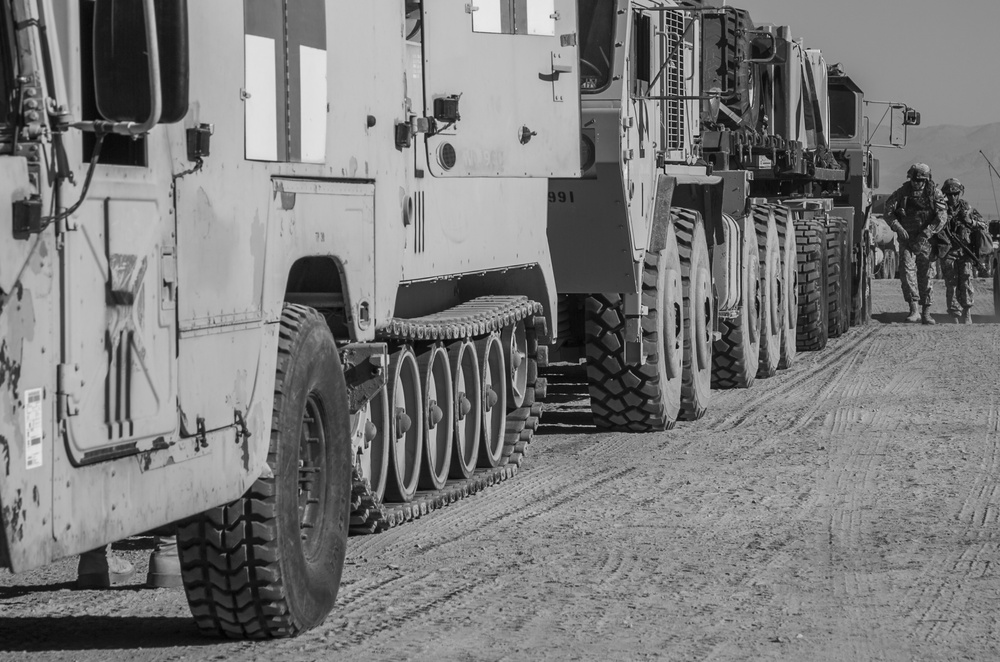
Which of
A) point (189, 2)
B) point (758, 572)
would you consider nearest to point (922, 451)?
point (758, 572)

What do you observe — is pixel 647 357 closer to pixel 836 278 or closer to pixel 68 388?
pixel 68 388

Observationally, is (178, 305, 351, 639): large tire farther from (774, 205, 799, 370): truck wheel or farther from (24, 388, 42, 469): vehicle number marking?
(774, 205, 799, 370): truck wheel

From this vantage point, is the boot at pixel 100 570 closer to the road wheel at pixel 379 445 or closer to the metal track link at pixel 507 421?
the metal track link at pixel 507 421

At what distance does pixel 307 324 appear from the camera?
5.96 meters

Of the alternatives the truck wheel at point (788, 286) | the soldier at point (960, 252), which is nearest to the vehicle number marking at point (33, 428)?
the truck wheel at point (788, 286)

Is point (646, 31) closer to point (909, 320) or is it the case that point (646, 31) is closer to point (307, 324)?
point (307, 324)

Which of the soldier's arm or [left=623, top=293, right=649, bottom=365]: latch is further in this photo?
the soldier's arm

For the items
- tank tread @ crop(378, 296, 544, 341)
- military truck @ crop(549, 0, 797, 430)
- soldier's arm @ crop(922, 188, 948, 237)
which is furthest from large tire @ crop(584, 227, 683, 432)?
soldier's arm @ crop(922, 188, 948, 237)

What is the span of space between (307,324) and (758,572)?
7.85ft

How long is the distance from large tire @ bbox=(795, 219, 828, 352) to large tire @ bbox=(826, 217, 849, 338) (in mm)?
524

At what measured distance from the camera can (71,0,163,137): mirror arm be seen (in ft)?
14.4

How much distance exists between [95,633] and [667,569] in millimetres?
2474

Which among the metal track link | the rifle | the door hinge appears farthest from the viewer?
the rifle

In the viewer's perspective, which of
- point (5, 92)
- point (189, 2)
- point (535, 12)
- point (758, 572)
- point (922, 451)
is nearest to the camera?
point (5, 92)
